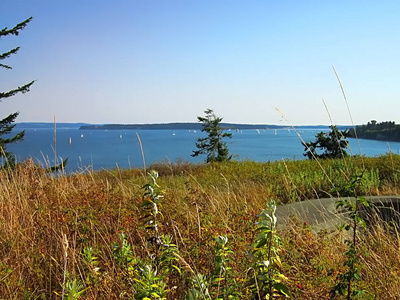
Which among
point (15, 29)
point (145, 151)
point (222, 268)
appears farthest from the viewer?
point (145, 151)

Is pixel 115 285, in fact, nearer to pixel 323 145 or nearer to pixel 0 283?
pixel 0 283

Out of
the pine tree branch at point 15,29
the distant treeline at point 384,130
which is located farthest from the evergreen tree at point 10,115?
the distant treeline at point 384,130

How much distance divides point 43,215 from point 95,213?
539 millimetres

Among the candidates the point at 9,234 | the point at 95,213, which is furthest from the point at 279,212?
the point at 9,234

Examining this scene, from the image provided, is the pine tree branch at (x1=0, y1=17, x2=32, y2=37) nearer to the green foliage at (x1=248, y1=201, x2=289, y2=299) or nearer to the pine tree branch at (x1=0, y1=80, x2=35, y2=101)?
the pine tree branch at (x1=0, y1=80, x2=35, y2=101)

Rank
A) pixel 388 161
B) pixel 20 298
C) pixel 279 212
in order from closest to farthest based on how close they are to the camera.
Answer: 1. pixel 20 298
2. pixel 279 212
3. pixel 388 161

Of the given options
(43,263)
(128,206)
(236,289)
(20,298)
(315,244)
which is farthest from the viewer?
(128,206)

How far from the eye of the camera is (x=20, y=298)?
7.62 ft

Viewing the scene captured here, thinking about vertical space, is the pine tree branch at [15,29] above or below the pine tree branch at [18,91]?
above

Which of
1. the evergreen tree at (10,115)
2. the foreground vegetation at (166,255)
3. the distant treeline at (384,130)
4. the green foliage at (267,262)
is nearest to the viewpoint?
the green foliage at (267,262)

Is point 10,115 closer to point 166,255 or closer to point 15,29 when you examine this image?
point 15,29

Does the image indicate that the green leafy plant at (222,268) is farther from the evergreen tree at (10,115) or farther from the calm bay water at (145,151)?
the evergreen tree at (10,115)

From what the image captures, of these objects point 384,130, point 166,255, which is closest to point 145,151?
point 384,130

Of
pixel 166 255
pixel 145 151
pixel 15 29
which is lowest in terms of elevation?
pixel 145 151
